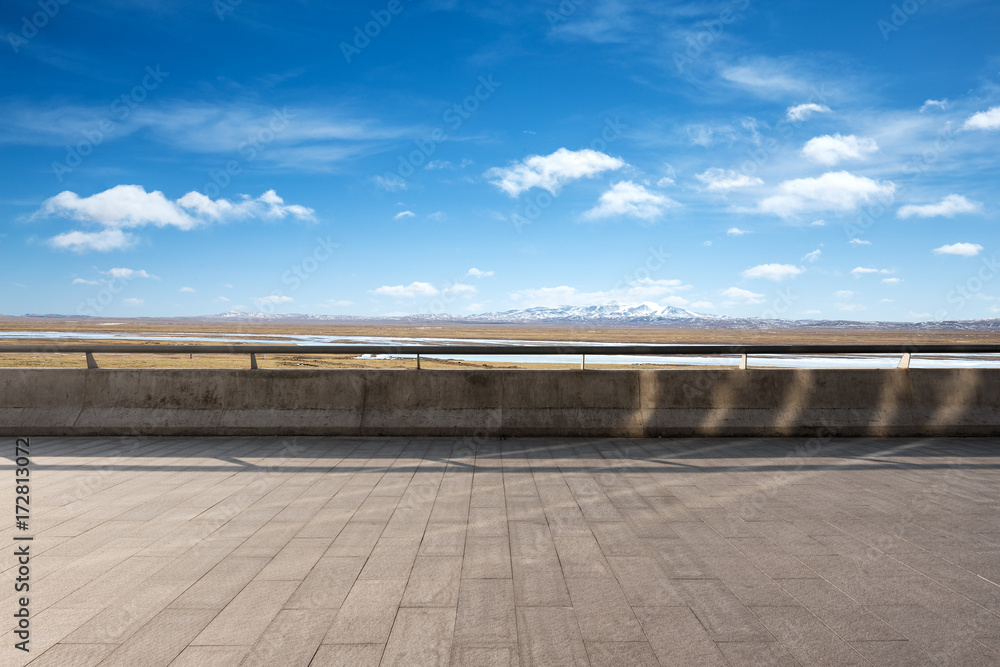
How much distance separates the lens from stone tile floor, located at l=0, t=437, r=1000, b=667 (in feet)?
10.4

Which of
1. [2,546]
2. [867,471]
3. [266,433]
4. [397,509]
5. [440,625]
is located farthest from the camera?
[266,433]

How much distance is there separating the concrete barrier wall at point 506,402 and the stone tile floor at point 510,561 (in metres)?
1.51

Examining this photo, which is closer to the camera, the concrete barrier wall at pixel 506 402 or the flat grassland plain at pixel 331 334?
the concrete barrier wall at pixel 506 402

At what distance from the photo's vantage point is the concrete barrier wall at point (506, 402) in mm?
8906

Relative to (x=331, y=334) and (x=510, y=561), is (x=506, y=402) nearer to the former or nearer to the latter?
(x=510, y=561)

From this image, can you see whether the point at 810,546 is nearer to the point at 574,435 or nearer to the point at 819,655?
the point at 819,655

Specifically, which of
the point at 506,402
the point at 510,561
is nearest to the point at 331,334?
the point at 506,402

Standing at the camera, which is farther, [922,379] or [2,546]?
[922,379]

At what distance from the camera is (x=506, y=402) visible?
29.9 ft

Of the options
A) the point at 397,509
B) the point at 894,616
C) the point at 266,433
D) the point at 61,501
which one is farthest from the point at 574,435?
the point at 61,501

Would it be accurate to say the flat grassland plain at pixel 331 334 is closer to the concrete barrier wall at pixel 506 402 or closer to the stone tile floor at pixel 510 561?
the concrete barrier wall at pixel 506 402

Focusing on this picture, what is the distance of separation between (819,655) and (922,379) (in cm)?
809

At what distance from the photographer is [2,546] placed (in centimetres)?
454

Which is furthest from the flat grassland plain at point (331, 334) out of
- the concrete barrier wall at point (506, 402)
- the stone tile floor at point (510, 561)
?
the stone tile floor at point (510, 561)
